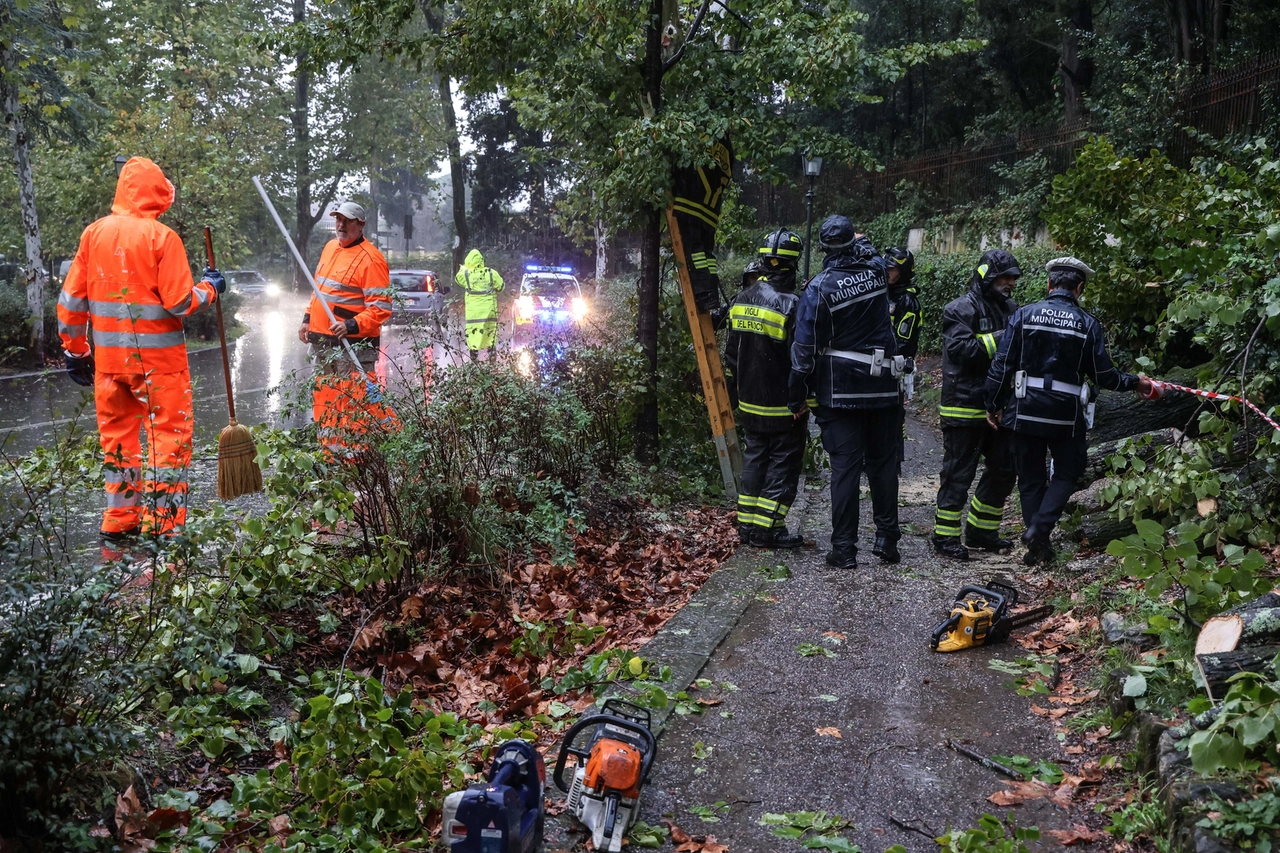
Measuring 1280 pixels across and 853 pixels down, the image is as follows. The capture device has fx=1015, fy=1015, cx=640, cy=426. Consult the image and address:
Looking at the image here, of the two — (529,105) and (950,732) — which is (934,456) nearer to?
(529,105)

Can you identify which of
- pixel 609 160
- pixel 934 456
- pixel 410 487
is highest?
pixel 609 160

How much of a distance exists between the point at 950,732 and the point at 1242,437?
3281 mm

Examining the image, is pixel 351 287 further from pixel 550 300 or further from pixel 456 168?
pixel 456 168

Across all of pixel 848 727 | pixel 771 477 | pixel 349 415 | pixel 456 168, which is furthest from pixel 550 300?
pixel 456 168

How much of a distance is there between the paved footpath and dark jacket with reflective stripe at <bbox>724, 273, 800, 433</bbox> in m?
1.37

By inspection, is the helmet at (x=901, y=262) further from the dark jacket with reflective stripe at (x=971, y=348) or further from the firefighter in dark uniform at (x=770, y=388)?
the firefighter in dark uniform at (x=770, y=388)

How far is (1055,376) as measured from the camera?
6.19m

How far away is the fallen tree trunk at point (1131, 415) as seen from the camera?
7758mm

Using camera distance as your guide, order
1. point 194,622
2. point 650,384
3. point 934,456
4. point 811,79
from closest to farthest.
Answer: point 194,622
point 811,79
point 650,384
point 934,456

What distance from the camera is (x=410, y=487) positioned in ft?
17.3

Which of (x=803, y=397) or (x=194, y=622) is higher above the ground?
(x=803, y=397)

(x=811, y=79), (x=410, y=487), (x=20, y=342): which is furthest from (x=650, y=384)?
(x=20, y=342)

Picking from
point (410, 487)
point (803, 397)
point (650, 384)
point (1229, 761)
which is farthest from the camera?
point (650, 384)

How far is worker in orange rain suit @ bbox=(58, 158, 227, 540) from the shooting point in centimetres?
602
